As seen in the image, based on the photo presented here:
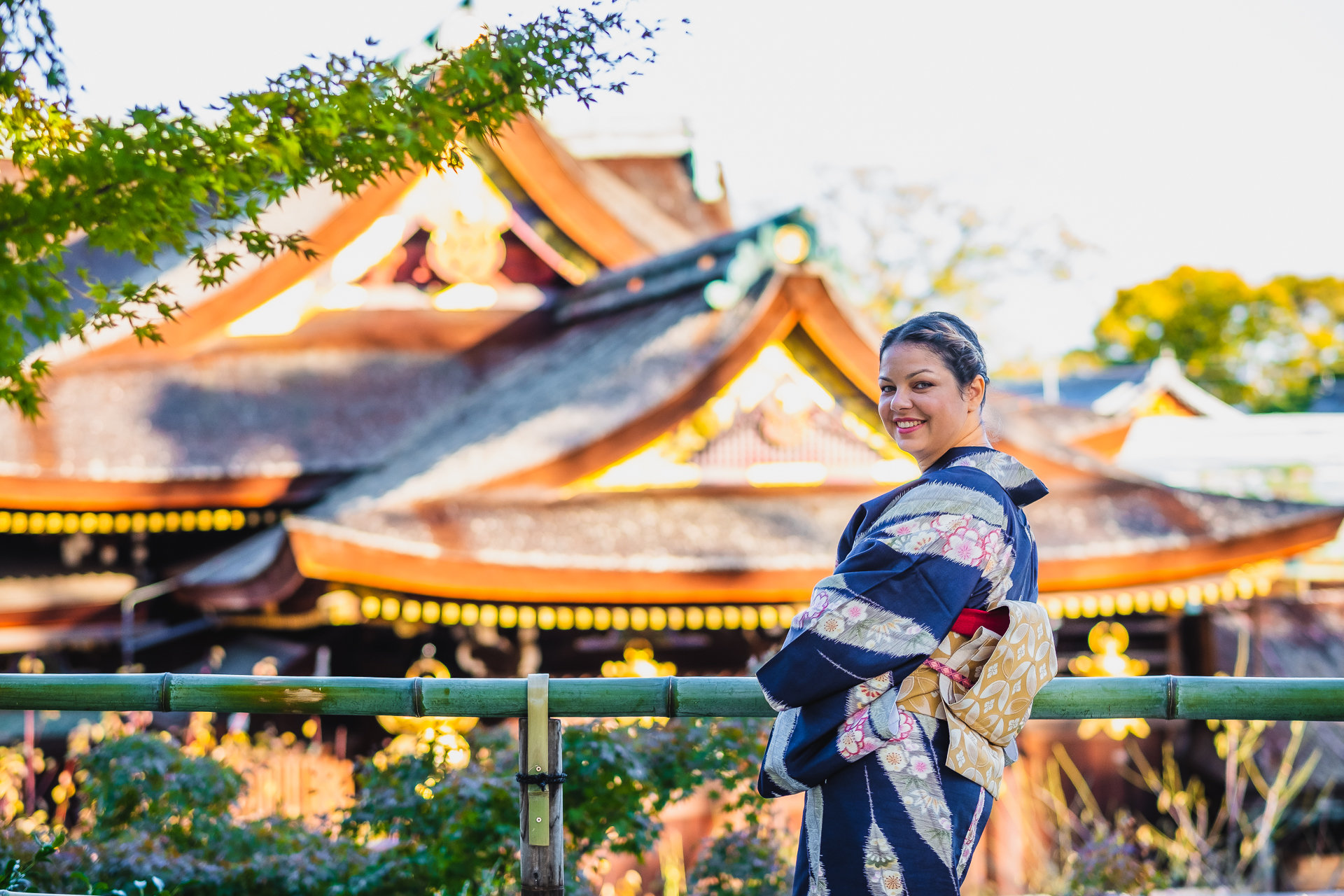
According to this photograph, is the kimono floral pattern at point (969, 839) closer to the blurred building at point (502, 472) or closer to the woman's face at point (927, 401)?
the woman's face at point (927, 401)

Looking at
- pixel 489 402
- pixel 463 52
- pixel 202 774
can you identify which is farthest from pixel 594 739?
pixel 489 402

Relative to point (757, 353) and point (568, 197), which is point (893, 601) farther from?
point (568, 197)

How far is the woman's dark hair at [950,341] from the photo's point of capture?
145 centimetres

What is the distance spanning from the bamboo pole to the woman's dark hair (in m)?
0.60

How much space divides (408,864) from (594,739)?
510 mm

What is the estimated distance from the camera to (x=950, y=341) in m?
1.45

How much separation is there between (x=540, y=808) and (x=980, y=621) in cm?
86

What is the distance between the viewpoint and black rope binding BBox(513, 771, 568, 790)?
1823 mm

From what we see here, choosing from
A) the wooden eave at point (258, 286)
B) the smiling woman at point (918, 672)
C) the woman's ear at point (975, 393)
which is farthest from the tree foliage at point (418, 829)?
the wooden eave at point (258, 286)

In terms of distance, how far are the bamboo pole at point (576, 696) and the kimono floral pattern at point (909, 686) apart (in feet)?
1.12

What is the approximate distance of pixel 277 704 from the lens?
5.98 feet

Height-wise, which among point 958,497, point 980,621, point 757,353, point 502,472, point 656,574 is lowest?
point 980,621

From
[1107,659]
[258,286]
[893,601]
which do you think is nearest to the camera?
[893,601]

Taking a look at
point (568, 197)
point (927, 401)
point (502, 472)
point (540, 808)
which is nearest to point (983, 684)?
point (927, 401)
